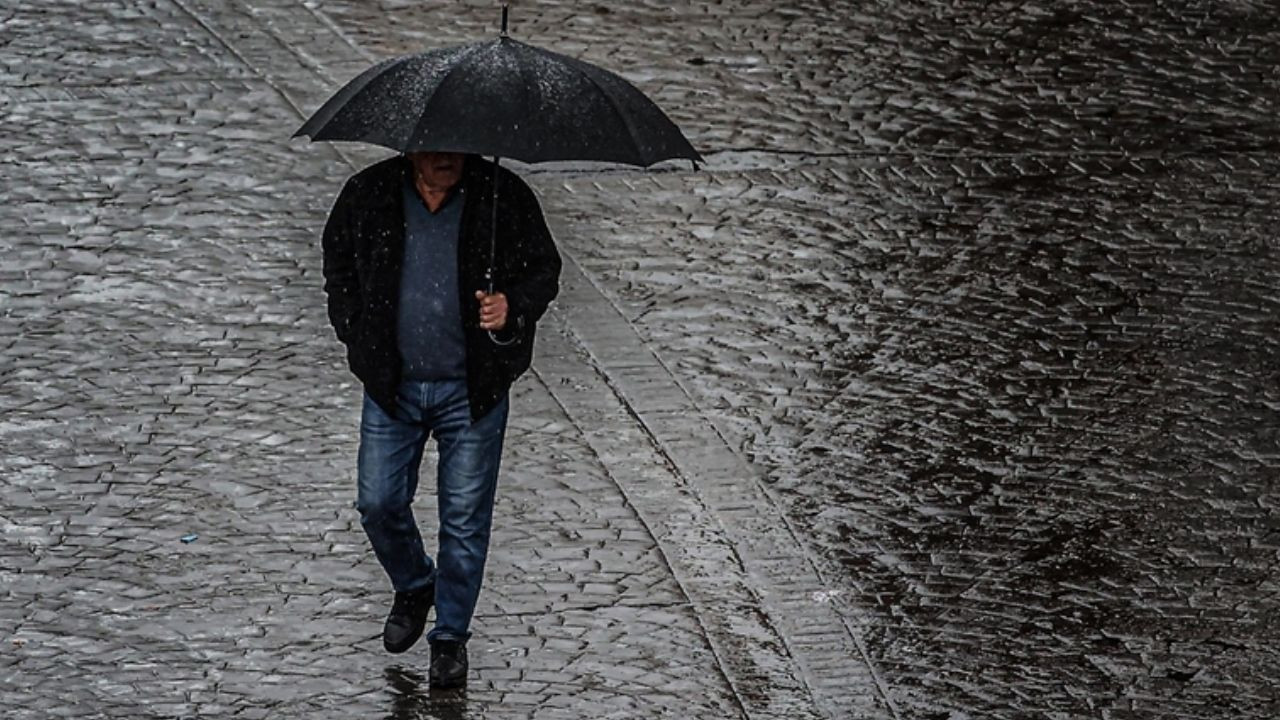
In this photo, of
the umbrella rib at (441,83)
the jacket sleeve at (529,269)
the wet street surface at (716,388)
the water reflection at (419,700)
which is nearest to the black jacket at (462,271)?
the jacket sleeve at (529,269)

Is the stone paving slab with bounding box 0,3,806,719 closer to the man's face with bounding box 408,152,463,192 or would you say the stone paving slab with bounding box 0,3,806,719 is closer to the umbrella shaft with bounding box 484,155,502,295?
the umbrella shaft with bounding box 484,155,502,295

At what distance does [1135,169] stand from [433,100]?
580 centimetres

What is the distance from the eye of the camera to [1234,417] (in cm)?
859

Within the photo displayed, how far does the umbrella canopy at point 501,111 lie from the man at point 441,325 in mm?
188

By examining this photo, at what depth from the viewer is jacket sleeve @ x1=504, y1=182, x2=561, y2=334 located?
6.18m

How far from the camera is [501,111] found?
5875 millimetres

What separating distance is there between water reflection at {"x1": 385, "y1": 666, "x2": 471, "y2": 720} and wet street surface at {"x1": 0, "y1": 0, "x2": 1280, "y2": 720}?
16 millimetres

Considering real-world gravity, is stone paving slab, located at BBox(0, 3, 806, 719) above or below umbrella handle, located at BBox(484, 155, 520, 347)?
below

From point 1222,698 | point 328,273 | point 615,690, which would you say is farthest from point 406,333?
point 1222,698

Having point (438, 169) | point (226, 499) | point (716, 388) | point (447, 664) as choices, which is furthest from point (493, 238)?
point (716, 388)

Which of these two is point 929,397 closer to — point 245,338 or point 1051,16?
point 245,338

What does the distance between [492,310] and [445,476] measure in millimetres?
582

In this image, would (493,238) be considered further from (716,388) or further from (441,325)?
(716,388)

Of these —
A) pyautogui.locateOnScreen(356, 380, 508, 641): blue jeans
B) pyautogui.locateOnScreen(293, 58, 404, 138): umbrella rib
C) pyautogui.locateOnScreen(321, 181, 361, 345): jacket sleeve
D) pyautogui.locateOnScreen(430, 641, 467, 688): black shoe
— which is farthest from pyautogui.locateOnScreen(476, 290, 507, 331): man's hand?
pyautogui.locateOnScreen(430, 641, 467, 688): black shoe
